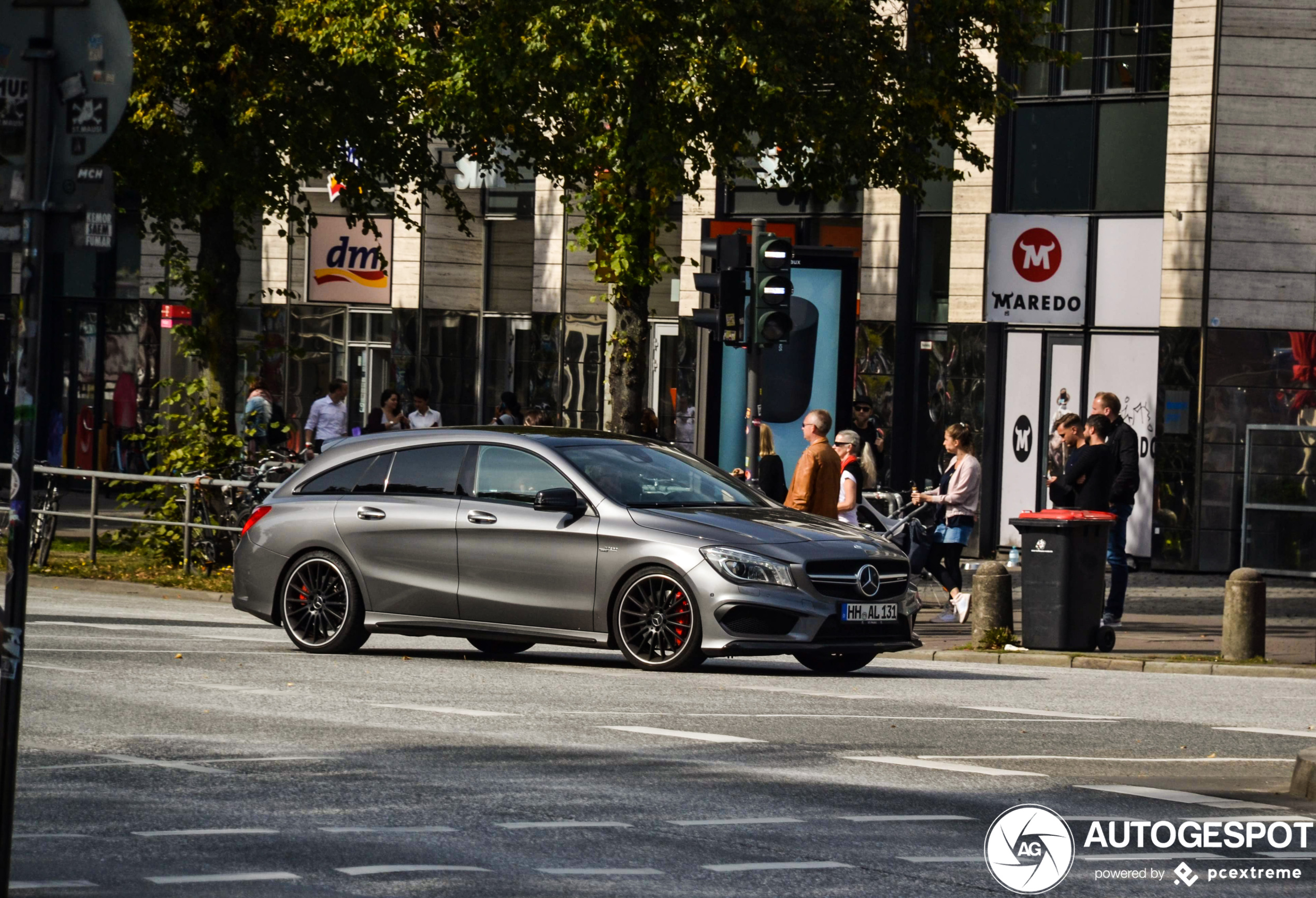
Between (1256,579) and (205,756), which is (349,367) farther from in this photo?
(205,756)

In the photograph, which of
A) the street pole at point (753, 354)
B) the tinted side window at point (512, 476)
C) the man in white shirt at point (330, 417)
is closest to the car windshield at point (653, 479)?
the tinted side window at point (512, 476)

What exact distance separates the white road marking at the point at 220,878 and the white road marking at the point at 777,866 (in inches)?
50.3

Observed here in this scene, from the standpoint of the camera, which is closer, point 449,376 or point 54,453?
point 449,376

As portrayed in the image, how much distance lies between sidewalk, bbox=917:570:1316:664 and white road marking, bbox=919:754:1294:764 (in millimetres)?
5752

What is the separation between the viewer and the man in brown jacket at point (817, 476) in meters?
16.9

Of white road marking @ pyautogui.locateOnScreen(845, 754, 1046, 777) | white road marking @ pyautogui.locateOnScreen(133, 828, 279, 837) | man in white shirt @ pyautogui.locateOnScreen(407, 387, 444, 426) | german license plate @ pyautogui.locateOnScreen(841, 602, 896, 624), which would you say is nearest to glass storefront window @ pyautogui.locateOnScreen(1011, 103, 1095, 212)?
man in white shirt @ pyautogui.locateOnScreen(407, 387, 444, 426)

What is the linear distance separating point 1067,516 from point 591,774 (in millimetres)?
8384

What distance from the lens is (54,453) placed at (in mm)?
35906

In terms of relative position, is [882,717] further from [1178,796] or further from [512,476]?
[512,476]

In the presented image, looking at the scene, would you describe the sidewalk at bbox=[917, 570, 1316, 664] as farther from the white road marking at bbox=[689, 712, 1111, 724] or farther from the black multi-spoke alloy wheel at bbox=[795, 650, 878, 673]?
the white road marking at bbox=[689, 712, 1111, 724]

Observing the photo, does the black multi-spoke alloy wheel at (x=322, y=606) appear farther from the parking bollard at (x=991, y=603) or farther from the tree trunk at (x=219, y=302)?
the tree trunk at (x=219, y=302)

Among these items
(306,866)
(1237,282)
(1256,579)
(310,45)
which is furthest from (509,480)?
(1237,282)

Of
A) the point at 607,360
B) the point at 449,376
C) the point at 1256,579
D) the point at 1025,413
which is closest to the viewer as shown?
the point at 1256,579

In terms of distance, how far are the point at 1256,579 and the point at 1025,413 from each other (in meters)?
10.2
